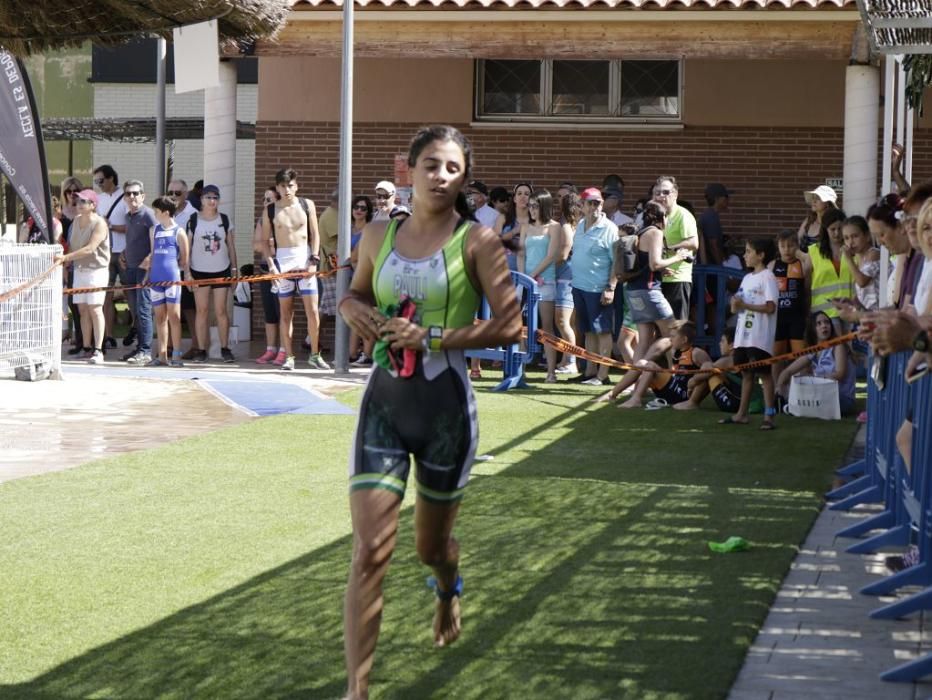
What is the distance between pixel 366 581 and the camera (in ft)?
16.3

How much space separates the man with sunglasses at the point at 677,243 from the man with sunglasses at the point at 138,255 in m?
A: 5.84

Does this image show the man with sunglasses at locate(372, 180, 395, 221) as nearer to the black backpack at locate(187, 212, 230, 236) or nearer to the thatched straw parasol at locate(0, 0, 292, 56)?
the black backpack at locate(187, 212, 230, 236)

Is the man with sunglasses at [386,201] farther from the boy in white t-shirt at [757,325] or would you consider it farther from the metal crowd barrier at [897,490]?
the metal crowd barrier at [897,490]

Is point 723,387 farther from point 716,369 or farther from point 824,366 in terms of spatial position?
point 824,366

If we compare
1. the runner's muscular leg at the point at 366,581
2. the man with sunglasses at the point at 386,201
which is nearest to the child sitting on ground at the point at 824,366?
the man with sunglasses at the point at 386,201

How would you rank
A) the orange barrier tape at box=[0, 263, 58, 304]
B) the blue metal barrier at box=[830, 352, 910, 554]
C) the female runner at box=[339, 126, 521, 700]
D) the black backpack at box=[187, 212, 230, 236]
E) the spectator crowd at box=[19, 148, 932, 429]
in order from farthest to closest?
1. the black backpack at box=[187, 212, 230, 236]
2. the orange barrier tape at box=[0, 263, 58, 304]
3. the spectator crowd at box=[19, 148, 932, 429]
4. the blue metal barrier at box=[830, 352, 910, 554]
5. the female runner at box=[339, 126, 521, 700]

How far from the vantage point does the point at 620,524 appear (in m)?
8.69

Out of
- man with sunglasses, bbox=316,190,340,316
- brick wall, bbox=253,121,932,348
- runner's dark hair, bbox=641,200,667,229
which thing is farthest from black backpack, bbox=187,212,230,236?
runner's dark hair, bbox=641,200,667,229

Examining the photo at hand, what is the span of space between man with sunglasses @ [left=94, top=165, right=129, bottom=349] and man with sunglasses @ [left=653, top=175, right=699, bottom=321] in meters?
6.61

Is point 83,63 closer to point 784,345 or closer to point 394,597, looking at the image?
point 784,345

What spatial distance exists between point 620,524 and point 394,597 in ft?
6.98

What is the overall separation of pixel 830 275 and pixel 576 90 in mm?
7136

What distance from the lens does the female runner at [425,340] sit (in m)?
5.09

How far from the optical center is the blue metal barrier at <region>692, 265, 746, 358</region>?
53.4ft
